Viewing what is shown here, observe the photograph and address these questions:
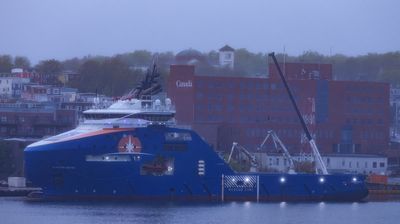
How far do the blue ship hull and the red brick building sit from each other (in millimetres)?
21278

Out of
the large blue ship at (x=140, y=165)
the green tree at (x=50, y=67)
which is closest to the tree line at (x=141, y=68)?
the green tree at (x=50, y=67)

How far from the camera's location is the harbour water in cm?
4759

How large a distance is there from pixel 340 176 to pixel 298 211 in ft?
18.2

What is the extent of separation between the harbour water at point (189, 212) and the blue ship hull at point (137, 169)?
93 centimetres

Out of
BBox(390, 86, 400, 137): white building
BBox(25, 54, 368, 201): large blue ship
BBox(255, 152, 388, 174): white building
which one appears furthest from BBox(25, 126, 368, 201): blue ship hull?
BBox(390, 86, 400, 137): white building

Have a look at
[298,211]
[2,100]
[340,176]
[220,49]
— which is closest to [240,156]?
[340,176]

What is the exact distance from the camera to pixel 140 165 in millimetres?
54562

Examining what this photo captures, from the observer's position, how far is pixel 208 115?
3164 inches

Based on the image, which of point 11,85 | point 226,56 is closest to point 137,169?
point 226,56

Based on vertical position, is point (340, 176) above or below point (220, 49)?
below

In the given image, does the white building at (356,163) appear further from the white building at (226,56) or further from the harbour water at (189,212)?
the white building at (226,56)

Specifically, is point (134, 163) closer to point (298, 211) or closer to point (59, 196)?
point (59, 196)

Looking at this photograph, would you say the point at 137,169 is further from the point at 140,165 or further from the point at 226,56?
the point at 226,56

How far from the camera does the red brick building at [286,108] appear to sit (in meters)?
79.1
